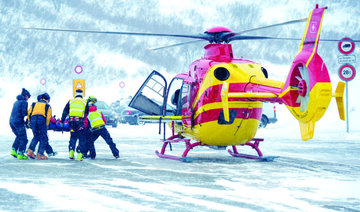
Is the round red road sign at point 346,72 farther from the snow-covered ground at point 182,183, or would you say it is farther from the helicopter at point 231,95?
the helicopter at point 231,95

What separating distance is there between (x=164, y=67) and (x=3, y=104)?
25.4 metres

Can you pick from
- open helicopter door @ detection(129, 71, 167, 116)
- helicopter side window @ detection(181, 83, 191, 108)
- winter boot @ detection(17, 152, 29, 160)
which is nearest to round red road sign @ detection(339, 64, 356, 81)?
open helicopter door @ detection(129, 71, 167, 116)

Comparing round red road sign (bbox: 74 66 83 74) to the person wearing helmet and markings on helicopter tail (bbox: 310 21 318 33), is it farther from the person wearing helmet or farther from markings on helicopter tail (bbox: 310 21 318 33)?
markings on helicopter tail (bbox: 310 21 318 33)

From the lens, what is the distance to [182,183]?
28.1ft

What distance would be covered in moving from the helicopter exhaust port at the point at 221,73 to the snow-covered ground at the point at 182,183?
6.38ft

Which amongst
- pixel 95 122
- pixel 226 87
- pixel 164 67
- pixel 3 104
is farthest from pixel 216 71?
pixel 164 67

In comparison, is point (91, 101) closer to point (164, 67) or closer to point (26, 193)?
point (26, 193)

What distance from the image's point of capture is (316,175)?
954 cm

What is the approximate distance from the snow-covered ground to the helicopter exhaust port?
195 centimetres

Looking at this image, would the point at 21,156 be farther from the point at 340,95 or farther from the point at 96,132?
the point at 340,95

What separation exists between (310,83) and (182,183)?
269 centimetres

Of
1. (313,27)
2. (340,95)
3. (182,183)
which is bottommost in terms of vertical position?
(182,183)

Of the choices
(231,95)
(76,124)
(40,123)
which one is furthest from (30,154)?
(231,95)

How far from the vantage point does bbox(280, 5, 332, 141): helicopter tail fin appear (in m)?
7.73
